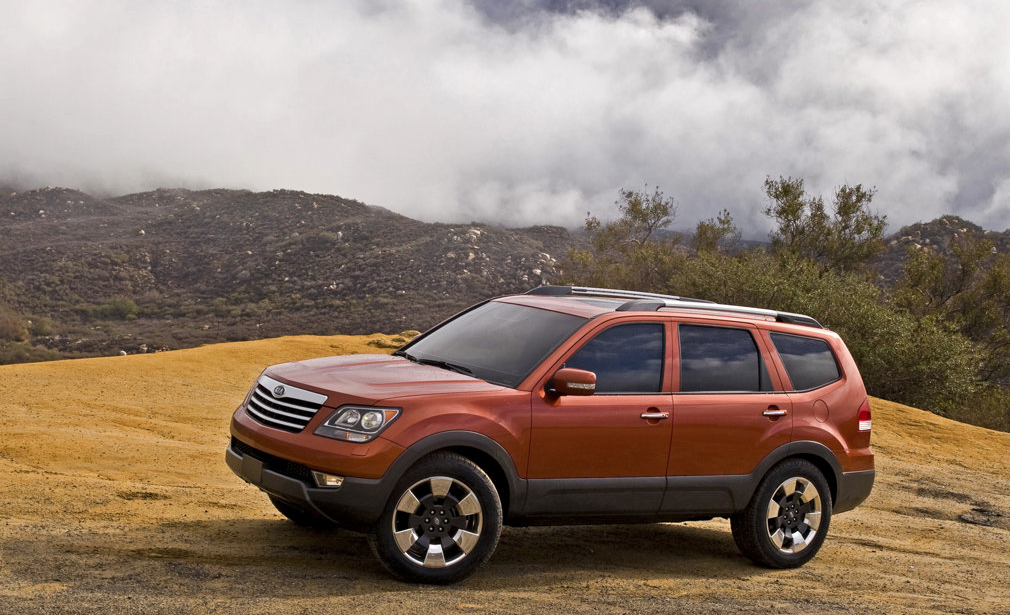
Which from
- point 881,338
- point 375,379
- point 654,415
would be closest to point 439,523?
point 375,379

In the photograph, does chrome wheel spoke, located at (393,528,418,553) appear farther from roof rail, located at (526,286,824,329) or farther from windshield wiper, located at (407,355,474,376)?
roof rail, located at (526,286,824,329)

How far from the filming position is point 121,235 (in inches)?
2359

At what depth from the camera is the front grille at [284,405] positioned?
17.8 feet

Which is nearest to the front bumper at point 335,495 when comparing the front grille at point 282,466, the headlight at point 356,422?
the front grille at point 282,466

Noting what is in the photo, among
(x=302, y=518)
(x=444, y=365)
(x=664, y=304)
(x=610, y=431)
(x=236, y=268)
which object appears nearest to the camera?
(x=610, y=431)

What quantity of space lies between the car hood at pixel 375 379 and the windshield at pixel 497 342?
174 millimetres

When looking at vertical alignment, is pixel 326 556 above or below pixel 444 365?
below

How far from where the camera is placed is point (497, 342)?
251 inches

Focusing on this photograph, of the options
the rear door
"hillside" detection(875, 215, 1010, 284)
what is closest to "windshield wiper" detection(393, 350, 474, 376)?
the rear door

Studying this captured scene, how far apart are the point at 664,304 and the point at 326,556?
2.79 m

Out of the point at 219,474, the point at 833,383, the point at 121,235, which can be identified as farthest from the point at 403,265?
the point at 833,383

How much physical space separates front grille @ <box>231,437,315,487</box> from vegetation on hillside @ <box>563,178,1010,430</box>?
2258cm

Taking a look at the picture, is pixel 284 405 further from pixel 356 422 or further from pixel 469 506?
pixel 469 506

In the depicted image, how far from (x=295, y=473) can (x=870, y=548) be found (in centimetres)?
530
